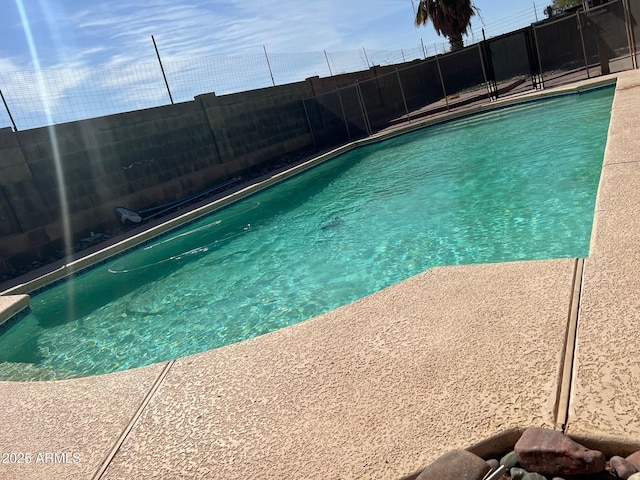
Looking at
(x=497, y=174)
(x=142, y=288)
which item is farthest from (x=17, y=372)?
(x=497, y=174)

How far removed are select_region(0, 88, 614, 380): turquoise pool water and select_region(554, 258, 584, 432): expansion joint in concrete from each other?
200cm

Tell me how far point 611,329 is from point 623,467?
2.17ft

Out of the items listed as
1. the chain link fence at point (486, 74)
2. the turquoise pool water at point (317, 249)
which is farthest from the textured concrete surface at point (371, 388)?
the chain link fence at point (486, 74)

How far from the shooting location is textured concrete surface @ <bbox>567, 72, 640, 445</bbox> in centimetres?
145

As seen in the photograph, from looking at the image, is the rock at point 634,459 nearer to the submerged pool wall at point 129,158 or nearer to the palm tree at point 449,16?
the submerged pool wall at point 129,158

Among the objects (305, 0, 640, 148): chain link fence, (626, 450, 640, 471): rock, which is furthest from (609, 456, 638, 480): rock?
(305, 0, 640, 148): chain link fence

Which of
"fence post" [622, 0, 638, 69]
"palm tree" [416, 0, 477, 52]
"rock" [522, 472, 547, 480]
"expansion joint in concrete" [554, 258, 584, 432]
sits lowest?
"rock" [522, 472, 547, 480]

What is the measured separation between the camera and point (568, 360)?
1756 mm

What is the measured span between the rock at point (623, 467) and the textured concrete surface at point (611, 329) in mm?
58

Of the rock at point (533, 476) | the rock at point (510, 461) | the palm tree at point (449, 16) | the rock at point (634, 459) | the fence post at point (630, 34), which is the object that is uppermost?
the palm tree at point (449, 16)

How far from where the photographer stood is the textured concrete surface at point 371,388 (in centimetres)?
161

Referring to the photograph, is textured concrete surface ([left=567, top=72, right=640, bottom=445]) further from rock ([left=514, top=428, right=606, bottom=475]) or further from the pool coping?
the pool coping

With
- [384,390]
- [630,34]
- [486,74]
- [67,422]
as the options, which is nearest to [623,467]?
[384,390]

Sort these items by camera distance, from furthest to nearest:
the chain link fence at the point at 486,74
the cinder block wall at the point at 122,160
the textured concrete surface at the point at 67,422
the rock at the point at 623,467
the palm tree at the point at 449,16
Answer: the palm tree at the point at 449,16 < the chain link fence at the point at 486,74 < the cinder block wall at the point at 122,160 < the textured concrete surface at the point at 67,422 < the rock at the point at 623,467
